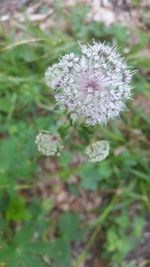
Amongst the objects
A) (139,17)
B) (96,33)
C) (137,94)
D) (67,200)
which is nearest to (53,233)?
(67,200)

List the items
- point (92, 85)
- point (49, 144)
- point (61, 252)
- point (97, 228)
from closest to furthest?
1. point (92, 85)
2. point (49, 144)
3. point (61, 252)
4. point (97, 228)

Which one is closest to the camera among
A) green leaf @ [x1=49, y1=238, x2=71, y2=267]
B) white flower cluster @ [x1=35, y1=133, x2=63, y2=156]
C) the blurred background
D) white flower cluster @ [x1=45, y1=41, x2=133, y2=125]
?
white flower cluster @ [x1=45, y1=41, x2=133, y2=125]

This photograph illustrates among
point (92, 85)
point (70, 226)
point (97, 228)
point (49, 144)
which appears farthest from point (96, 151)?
point (97, 228)

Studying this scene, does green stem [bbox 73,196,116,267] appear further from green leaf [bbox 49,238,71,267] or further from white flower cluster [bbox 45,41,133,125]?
white flower cluster [bbox 45,41,133,125]

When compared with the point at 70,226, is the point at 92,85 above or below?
above

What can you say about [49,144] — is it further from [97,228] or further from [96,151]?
[97,228]

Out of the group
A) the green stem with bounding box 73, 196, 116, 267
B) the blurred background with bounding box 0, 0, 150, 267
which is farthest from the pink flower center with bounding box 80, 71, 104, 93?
the green stem with bounding box 73, 196, 116, 267

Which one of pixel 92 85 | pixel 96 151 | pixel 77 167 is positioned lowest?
pixel 77 167
